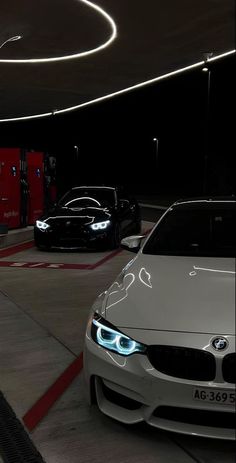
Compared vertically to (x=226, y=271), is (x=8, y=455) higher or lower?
lower

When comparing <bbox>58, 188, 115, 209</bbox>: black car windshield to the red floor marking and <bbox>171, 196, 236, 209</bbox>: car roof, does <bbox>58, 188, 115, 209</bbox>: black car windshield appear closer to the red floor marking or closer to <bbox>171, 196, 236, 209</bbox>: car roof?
<bbox>171, 196, 236, 209</bbox>: car roof

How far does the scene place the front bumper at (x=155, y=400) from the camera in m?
2.85

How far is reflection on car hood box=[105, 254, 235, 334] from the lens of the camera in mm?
3061

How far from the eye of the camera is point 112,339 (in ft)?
10.5

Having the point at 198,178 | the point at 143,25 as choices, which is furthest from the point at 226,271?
the point at 198,178

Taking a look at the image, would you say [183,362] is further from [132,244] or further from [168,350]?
[132,244]

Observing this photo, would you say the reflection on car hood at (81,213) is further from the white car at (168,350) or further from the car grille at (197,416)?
the car grille at (197,416)

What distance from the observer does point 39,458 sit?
306 centimetres

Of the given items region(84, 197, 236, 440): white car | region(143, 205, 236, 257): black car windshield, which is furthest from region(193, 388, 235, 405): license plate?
region(143, 205, 236, 257): black car windshield

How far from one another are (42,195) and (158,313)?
515 inches

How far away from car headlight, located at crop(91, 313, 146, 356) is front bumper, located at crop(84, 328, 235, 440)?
0.12 ft

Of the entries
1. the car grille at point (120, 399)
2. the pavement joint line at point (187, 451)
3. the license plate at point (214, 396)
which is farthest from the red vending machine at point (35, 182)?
the license plate at point (214, 396)

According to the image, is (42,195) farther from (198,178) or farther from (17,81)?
(198,178)

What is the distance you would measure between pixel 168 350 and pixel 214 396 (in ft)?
1.10
